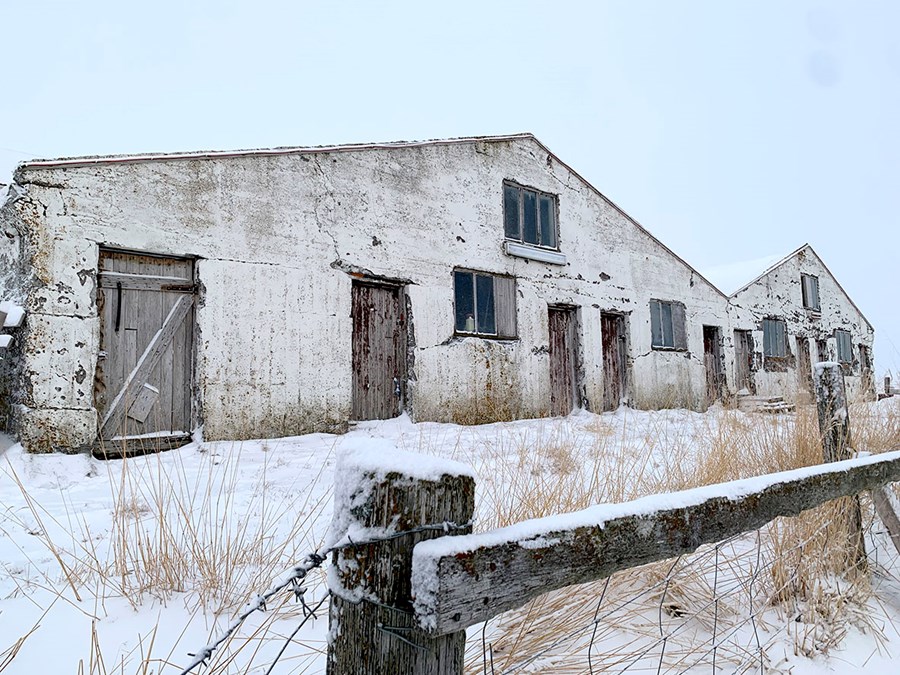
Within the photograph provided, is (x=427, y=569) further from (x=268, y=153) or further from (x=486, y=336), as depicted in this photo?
(x=486, y=336)

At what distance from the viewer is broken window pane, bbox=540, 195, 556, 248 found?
1120 cm

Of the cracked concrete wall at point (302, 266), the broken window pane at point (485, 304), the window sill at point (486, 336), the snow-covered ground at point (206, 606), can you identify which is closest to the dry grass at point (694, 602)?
the snow-covered ground at point (206, 606)

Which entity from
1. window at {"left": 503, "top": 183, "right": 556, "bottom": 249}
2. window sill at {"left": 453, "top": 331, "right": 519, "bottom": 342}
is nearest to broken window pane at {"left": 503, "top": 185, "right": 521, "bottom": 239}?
window at {"left": 503, "top": 183, "right": 556, "bottom": 249}

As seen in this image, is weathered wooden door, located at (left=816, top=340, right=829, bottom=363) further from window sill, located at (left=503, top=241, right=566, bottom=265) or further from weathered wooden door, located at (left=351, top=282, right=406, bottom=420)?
weathered wooden door, located at (left=351, top=282, right=406, bottom=420)

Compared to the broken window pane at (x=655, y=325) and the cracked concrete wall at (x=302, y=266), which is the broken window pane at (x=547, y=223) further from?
the broken window pane at (x=655, y=325)

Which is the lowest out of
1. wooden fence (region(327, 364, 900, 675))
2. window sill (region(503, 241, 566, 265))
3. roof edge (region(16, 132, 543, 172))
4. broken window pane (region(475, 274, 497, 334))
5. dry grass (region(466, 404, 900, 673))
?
dry grass (region(466, 404, 900, 673))

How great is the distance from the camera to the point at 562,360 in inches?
435

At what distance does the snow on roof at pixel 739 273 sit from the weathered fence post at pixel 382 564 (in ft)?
58.7

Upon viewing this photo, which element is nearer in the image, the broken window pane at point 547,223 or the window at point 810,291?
the broken window pane at point 547,223

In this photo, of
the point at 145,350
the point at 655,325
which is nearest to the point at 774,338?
the point at 655,325

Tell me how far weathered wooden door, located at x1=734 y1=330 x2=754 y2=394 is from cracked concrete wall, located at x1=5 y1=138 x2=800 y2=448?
529 centimetres

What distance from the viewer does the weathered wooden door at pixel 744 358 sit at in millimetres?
15336

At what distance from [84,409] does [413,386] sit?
169 inches

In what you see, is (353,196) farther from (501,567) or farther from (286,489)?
(501,567)
